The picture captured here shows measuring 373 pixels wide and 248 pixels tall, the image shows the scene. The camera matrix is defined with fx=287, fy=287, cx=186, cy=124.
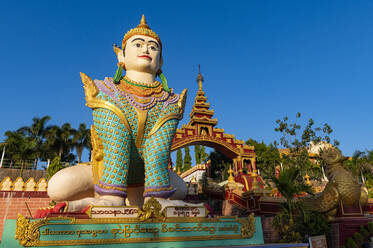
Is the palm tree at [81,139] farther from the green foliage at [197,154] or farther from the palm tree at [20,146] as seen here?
the green foliage at [197,154]

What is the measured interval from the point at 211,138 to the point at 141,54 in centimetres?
1518

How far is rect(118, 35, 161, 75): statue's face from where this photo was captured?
573 cm

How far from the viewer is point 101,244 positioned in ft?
13.6

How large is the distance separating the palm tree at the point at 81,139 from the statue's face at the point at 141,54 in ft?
78.1

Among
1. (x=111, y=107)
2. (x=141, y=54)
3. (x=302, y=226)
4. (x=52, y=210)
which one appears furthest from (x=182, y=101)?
(x=302, y=226)

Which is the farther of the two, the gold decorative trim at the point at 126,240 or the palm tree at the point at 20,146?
the palm tree at the point at 20,146

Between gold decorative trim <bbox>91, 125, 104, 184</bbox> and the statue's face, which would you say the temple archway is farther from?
gold decorative trim <bbox>91, 125, 104, 184</bbox>

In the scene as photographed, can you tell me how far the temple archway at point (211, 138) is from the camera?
65.7 ft

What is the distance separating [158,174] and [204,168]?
21554mm

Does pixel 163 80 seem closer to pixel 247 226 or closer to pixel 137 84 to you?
pixel 137 84

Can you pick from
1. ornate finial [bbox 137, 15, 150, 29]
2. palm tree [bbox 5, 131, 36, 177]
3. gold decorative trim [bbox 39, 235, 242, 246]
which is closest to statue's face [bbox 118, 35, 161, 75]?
ornate finial [bbox 137, 15, 150, 29]

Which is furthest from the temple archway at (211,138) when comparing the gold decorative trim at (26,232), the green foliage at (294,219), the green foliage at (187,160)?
the gold decorative trim at (26,232)

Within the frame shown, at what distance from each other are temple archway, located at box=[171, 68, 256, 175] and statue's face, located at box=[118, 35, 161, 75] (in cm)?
1376

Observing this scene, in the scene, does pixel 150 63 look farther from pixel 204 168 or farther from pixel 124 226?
pixel 204 168
